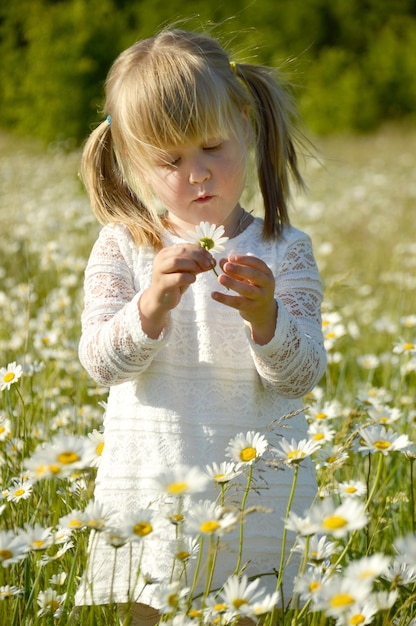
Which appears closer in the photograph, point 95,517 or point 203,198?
point 95,517

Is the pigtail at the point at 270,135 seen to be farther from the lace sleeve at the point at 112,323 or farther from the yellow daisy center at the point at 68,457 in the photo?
the yellow daisy center at the point at 68,457

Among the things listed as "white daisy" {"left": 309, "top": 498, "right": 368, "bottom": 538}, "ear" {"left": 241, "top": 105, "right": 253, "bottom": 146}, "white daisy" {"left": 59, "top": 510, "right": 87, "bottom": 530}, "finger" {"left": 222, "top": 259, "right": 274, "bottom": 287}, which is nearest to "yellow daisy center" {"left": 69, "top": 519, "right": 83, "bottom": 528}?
"white daisy" {"left": 59, "top": 510, "right": 87, "bottom": 530}

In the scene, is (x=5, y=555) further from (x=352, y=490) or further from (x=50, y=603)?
(x=352, y=490)

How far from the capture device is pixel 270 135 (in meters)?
1.91

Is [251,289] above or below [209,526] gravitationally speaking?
above

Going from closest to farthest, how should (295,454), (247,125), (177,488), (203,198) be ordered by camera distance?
(177,488), (295,454), (203,198), (247,125)

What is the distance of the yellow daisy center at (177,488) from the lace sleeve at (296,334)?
527mm

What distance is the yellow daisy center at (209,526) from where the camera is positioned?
1.04 metres

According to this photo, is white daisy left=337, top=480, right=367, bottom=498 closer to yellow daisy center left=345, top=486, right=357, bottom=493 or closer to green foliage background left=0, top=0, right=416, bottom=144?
yellow daisy center left=345, top=486, right=357, bottom=493

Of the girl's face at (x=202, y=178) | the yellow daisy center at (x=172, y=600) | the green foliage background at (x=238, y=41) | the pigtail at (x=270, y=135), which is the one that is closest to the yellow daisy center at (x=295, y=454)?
the yellow daisy center at (x=172, y=600)

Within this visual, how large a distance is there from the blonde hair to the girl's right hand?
280 millimetres

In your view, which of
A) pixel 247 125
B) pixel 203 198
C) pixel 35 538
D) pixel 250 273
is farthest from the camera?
pixel 247 125

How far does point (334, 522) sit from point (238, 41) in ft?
47.8

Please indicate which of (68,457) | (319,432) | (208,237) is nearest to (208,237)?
(208,237)
